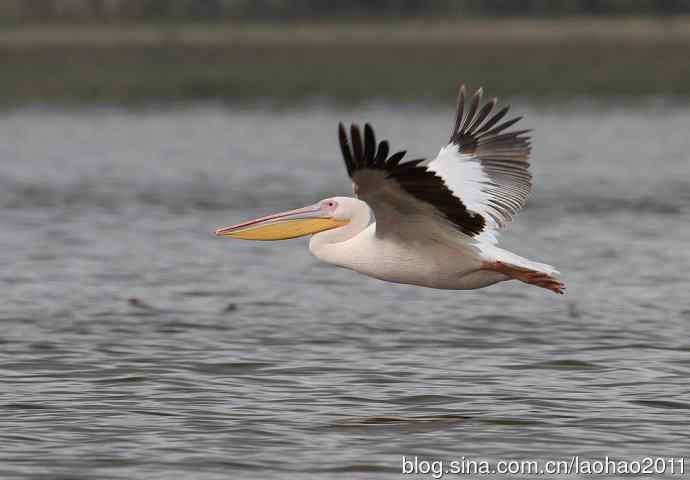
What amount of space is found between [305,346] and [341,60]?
50.1 meters

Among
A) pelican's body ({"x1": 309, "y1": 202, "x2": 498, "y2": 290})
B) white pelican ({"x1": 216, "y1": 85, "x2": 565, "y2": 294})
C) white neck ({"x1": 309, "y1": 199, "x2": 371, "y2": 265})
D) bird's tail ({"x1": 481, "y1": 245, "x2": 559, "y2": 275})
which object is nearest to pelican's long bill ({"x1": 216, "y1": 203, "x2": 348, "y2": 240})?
white pelican ({"x1": 216, "y1": 85, "x2": 565, "y2": 294})

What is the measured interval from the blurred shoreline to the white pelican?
38.6m

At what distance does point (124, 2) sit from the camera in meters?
80.3

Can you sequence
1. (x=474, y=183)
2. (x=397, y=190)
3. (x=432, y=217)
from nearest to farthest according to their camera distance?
(x=397, y=190) → (x=432, y=217) → (x=474, y=183)

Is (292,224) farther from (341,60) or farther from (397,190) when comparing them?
(341,60)

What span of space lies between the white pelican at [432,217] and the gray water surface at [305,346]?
697 millimetres

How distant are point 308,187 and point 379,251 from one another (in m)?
13.9

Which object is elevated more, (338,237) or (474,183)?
(474,183)

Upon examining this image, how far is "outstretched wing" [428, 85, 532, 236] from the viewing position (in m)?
9.40

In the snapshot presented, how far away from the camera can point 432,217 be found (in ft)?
27.1

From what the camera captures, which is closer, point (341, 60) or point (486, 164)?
point (486, 164)

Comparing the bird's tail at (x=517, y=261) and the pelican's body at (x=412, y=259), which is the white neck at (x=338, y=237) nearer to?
the pelican's body at (x=412, y=259)

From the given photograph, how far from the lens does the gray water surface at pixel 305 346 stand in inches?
300

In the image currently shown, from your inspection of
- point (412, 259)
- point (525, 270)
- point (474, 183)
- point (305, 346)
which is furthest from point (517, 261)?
point (305, 346)
